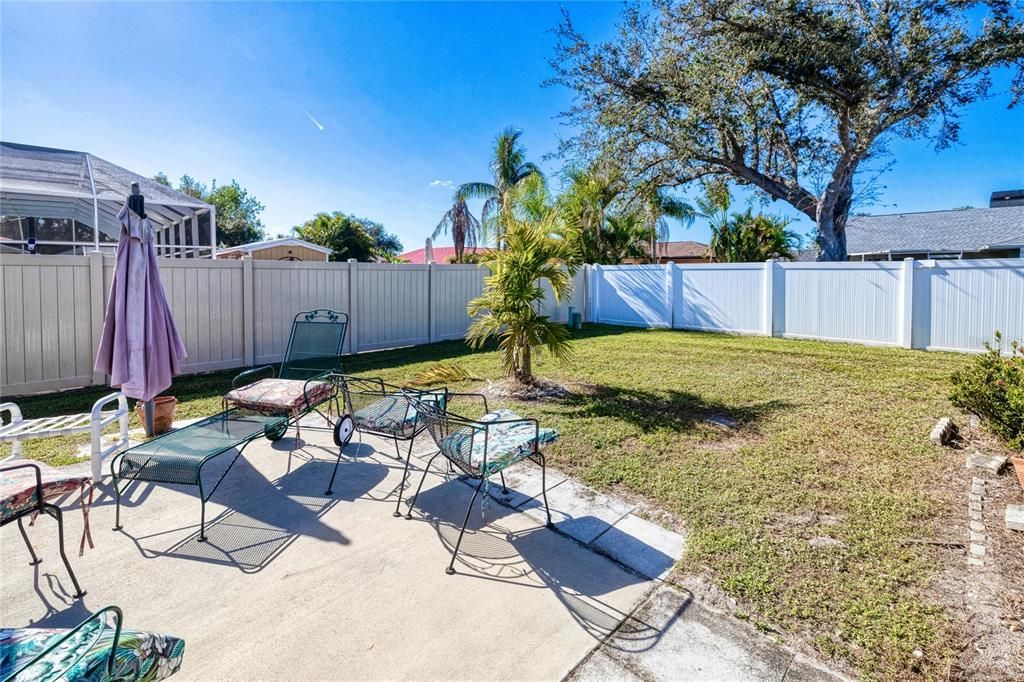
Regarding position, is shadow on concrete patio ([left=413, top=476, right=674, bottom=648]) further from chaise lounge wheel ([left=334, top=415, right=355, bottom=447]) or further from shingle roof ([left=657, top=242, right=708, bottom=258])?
shingle roof ([left=657, top=242, right=708, bottom=258])

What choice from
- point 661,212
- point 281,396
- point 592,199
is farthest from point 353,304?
point 661,212

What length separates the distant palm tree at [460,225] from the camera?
82.2ft

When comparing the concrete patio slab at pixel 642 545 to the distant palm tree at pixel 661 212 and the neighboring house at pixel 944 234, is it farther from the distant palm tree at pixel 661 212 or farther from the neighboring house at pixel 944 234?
the neighboring house at pixel 944 234

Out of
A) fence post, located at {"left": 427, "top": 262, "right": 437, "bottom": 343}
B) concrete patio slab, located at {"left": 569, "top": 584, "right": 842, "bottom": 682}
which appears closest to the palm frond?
fence post, located at {"left": 427, "top": 262, "right": 437, "bottom": 343}

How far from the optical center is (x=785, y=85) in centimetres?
1221

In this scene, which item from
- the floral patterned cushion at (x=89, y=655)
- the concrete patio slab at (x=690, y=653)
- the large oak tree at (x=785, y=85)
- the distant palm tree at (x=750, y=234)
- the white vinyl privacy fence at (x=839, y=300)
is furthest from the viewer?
the distant palm tree at (x=750, y=234)

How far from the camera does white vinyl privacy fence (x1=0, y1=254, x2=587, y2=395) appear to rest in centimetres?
646

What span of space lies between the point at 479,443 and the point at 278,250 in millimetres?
20120

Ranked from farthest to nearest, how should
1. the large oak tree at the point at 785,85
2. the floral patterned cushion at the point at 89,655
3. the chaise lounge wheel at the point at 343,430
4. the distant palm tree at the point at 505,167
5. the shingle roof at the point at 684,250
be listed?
1. the shingle roof at the point at 684,250
2. the distant palm tree at the point at 505,167
3. the large oak tree at the point at 785,85
4. the chaise lounge wheel at the point at 343,430
5. the floral patterned cushion at the point at 89,655

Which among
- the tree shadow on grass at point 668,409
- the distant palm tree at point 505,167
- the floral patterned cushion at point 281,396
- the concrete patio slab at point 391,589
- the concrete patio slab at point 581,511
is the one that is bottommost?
the concrete patio slab at point 391,589

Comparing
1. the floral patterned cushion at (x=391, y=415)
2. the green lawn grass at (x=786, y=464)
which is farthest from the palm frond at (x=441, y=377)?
the floral patterned cushion at (x=391, y=415)

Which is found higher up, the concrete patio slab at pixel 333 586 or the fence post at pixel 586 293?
the fence post at pixel 586 293

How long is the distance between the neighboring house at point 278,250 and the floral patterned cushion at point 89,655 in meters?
19.4

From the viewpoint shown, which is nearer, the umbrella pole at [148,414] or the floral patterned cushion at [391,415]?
the floral patterned cushion at [391,415]
